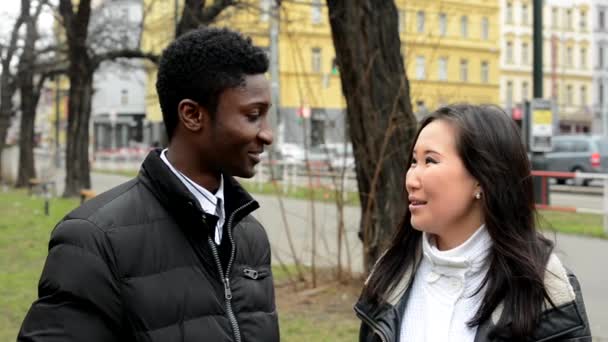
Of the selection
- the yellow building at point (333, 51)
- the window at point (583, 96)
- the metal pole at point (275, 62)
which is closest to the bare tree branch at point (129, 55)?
the yellow building at point (333, 51)

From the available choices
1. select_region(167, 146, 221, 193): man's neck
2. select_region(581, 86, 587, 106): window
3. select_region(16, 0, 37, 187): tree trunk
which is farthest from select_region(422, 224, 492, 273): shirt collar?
select_region(581, 86, 587, 106): window

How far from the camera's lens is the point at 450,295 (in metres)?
2.61

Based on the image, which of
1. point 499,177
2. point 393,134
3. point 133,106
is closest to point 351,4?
point 393,134

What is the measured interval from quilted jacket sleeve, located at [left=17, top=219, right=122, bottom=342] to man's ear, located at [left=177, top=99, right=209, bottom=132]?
37 cm

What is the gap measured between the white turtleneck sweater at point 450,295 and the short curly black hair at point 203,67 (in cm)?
78

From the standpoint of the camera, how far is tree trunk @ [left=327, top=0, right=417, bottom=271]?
26.5 ft

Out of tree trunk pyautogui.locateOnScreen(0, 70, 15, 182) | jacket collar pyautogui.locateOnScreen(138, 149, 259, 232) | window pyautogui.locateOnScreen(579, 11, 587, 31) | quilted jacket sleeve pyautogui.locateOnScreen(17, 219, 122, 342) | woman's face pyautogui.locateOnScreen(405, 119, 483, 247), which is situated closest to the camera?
quilted jacket sleeve pyautogui.locateOnScreen(17, 219, 122, 342)

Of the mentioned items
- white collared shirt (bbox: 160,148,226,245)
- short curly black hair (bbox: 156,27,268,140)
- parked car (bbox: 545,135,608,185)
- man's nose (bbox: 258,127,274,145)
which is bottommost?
parked car (bbox: 545,135,608,185)

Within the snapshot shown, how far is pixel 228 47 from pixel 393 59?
594 centimetres

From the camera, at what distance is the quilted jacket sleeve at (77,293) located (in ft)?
6.85

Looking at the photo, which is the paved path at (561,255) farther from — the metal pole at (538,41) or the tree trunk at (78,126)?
the tree trunk at (78,126)

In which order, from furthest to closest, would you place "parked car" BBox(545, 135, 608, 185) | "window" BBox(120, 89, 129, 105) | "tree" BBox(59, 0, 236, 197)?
"window" BBox(120, 89, 129, 105)
"parked car" BBox(545, 135, 608, 185)
"tree" BBox(59, 0, 236, 197)

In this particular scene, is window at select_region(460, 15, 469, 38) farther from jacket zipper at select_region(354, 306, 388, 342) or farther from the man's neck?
the man's neck

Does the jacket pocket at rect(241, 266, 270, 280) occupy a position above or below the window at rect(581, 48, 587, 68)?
below
